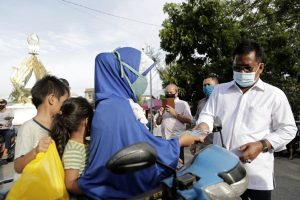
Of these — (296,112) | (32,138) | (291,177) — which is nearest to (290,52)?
(296,112)

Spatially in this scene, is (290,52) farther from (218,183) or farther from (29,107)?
(29,107)

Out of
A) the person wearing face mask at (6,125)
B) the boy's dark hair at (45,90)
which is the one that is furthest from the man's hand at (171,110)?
the person wearing face mask at (6,125)

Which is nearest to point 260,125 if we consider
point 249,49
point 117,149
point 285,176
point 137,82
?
point 249,49

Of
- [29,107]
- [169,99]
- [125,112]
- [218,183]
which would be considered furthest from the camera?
[29,107]

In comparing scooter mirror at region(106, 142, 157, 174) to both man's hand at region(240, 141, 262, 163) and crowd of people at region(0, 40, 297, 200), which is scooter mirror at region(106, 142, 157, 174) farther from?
man's hand at region(240, 141, 262, 163)

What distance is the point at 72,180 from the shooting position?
201cm

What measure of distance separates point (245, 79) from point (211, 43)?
11648 millimetres

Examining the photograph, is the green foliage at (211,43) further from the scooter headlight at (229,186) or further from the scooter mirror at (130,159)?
the scooter mirror at (130,159)

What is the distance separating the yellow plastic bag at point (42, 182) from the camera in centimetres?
194

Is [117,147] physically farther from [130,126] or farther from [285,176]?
[285,176]

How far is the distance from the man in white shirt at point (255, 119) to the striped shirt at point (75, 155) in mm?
945

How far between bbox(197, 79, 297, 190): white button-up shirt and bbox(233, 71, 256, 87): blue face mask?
48 millimetres

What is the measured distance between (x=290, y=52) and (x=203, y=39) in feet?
11.5

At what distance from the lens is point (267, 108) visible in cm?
258
